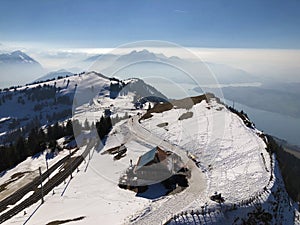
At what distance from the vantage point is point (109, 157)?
213 ft

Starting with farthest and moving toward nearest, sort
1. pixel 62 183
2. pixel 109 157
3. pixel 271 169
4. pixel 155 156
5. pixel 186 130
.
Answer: pixel 186 130 < pixel 109 157 < pixel 62 183 < pixel 155 156 < pixel 271 169

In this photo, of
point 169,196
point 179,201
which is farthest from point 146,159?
point 179,201

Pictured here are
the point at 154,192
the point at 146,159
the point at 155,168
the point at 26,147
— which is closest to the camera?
the point at 154,192

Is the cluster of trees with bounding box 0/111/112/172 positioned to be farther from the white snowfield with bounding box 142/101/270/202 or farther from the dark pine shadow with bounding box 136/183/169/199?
the dark pine shadow with bounding box 136/183/169/199

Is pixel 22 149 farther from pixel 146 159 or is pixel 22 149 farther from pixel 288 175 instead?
pixel 288 175

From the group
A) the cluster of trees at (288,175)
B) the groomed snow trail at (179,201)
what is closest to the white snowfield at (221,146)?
the groomed snow trail at (179,201)

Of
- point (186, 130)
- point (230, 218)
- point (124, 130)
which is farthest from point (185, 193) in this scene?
point (124, 130)

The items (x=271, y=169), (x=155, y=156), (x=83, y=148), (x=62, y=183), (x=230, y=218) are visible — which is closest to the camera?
(x=230, y=218)

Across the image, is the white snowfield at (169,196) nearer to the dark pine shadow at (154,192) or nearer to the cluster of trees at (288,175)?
the dark pine shadow at (154,192)

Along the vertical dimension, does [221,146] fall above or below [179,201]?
below

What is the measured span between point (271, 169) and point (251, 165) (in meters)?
3.07

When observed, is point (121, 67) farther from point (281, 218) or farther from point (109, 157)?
point (281, 218)

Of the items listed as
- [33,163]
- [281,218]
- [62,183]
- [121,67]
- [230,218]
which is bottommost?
[33,163]

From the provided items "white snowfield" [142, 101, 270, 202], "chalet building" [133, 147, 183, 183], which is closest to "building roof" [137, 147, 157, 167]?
"chalet building" [133, 147, 183, 183]
